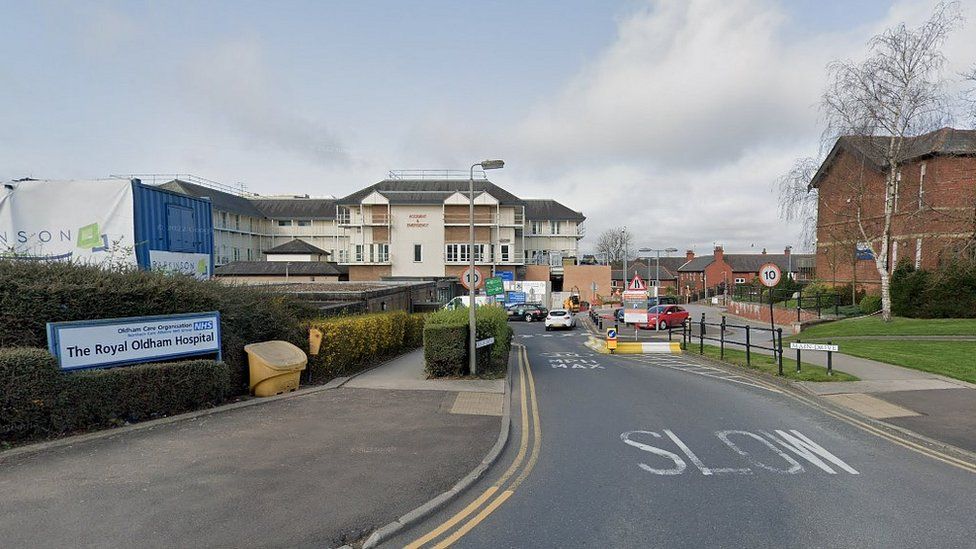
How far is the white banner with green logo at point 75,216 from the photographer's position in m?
12.8

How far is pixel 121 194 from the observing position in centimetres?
1295

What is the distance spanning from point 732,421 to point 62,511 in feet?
30.4

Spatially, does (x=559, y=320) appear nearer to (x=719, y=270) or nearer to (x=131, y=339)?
(x=131, y=339)

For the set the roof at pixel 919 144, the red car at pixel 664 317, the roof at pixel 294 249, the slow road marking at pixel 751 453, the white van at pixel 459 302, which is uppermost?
the roof at pixel 919 144

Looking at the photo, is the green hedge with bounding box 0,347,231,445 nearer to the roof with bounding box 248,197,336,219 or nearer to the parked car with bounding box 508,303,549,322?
the parked car with bounding box 508,303,549,322

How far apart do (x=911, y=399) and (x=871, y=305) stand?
24.7 meters

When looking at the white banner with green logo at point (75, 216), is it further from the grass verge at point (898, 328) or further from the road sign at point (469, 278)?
the grass verge at point (898, 328)

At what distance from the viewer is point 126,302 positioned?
26.8 feet

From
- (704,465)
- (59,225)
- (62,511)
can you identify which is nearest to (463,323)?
(704,465)

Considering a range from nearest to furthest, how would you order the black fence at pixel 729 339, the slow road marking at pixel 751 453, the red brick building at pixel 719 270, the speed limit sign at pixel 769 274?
the slow road marking at pixel 751 453, the black fence at pixel 729 339, the speed limit sign at pixel 769 274, the red brick building at pixel 719 270

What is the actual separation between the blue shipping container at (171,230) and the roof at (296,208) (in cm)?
5983

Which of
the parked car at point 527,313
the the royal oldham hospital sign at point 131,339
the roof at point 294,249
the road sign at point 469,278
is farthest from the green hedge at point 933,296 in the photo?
the roof at point 294,249

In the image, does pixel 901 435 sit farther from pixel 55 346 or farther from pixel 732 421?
pixel 55 346

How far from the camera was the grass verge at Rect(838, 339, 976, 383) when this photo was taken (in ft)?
41.3
